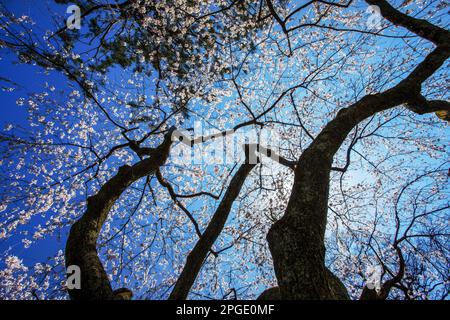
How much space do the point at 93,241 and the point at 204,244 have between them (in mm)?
1901

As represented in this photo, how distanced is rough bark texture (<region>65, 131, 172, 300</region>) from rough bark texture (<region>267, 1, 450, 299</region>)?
6.14ft

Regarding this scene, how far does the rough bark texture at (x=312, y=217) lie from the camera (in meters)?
1.74

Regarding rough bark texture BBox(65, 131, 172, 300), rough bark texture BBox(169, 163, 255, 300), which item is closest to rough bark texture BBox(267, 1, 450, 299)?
rough bark texture BBox(65, 131, 172, 300)

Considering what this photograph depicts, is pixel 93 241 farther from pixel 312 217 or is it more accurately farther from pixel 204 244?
pixel 312 217

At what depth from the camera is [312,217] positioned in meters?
2.05

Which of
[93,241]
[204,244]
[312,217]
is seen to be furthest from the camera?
[204,244]

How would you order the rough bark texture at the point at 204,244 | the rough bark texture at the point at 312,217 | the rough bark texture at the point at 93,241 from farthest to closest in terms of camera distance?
the rough bark texture at the point at 204,244
the rough bark texture at the point at 93,241
the rough bark texture at the point at 312,217

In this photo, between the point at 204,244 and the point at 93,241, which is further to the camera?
the point at 204,244

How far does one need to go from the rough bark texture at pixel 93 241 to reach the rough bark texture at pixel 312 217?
187 cm

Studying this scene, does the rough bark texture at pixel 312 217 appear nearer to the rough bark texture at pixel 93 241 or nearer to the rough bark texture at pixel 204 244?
the rough bark texture at pixel 93 241

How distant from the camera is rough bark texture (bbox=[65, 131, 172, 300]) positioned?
2367 mm

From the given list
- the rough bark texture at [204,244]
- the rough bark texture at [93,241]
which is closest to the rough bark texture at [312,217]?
the rough bark texture at [93,241]

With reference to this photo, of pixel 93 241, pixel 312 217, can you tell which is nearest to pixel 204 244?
pixel 93 241
